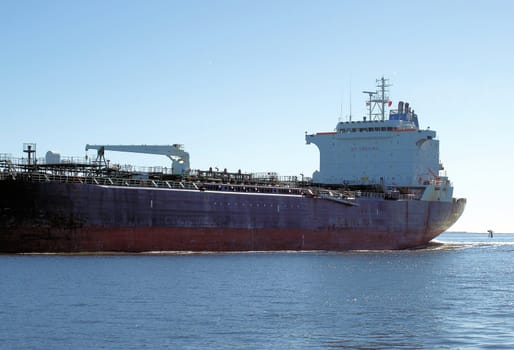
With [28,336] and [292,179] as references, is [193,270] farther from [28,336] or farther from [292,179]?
[292,179]

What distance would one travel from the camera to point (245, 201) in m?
45.3

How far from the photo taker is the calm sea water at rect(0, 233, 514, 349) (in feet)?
62.1

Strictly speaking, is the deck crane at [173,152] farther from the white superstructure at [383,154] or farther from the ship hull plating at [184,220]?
the white superstructure at [383,154]

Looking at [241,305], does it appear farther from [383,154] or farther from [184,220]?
[383,154]

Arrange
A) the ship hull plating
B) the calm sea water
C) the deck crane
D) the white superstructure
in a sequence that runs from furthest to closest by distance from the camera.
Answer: the white superstructure, the deck crane, the ship hull plating, the calm sea water

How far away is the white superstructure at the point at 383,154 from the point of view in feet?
192

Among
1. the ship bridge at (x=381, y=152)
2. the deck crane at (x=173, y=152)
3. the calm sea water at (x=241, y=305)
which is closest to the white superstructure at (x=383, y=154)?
the ship bridge at (x=381, y=152)

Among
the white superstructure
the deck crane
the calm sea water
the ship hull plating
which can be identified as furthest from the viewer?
the white superstructure

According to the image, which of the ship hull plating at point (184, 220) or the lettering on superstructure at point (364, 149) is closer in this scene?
the ship hull plating at point (184, 220)

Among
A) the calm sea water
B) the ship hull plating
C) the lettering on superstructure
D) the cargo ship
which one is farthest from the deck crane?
the lettering on superstructure

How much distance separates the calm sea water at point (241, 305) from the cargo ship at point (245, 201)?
1872 millimetres

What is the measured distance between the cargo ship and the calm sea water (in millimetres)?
1872

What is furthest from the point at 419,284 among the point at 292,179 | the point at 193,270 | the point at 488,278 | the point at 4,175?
the point at 292,179

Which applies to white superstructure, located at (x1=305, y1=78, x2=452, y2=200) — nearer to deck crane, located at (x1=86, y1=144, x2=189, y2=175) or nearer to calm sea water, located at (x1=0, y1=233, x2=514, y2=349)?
deck crane, located at (x1=86, y1=144, x2=189, y2=175)
